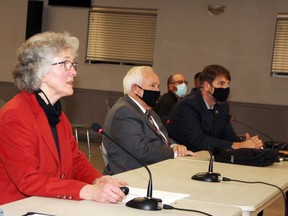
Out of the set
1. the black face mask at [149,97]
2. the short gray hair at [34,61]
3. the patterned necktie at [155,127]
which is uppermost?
the short gray hair at [34,61]

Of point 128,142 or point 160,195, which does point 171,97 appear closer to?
point 128,142

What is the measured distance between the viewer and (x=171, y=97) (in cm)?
785

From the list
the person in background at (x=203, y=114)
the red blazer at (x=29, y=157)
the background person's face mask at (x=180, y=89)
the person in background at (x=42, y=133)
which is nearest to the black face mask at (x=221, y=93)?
the person in background at (x=203, y=114)

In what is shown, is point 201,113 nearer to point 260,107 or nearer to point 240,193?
point 240,193

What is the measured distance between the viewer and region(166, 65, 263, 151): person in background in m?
5.12

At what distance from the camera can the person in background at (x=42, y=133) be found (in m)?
2.68

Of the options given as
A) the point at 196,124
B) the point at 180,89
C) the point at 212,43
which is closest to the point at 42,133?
the point at 196,124

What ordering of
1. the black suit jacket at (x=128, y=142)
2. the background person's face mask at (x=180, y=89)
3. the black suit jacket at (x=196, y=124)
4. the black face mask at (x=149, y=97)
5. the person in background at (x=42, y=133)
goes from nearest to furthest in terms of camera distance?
the person in background at (x=42, y=133), the black suit jacket at (x=128, y=142), the black face mask at (x=149, y=97), the black suit jacket at (x=196, y=124), the background person's face mask at (x=180, y=89)

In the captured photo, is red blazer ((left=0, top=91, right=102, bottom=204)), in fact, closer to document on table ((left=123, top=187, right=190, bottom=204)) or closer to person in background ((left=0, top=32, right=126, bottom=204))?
person in background ((left=0, top=32, right=126, bottom=204))

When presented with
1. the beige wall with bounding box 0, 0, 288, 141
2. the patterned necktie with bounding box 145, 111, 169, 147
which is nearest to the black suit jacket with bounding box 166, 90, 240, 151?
the patterned necktie with bounding box 145, 111, 169, 147

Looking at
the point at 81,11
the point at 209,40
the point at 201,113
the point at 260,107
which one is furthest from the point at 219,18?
the point at 201,113

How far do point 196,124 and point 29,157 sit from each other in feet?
8.31

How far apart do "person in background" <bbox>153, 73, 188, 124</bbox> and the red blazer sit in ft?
14.6

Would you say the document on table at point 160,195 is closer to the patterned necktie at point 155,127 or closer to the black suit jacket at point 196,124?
the patterned necktie at point 155,127
